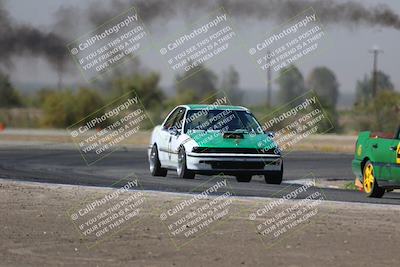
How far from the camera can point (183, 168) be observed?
22438mm

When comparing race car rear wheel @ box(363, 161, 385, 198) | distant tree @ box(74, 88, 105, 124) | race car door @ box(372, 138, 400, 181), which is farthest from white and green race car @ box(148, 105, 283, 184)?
distant tree @ box(74, 88, 105, 124)

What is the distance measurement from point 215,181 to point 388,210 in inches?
277

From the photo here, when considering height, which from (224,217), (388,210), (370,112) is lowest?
(370,112)

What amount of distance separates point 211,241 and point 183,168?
9002mm

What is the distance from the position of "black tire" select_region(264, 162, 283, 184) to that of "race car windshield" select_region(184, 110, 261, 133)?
0.99m

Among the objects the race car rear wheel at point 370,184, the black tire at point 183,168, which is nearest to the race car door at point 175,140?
the black tire at point 183,168

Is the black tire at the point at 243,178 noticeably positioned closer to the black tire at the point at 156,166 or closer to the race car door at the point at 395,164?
the black tire at the point at 156,166

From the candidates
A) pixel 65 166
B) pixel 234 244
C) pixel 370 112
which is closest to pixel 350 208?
pixel 234 244

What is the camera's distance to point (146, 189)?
20.1m

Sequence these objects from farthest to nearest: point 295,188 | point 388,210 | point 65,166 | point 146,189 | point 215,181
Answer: point 65,166, point 215,181, point 295,188, point 146,189, point 388,210

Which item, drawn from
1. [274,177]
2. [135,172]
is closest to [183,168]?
[274,177]

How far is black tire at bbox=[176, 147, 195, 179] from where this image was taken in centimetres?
2230

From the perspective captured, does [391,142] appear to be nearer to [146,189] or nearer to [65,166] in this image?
[146,189]

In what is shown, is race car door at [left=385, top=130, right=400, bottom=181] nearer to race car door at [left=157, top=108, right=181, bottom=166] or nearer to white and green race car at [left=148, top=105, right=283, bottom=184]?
white and green race car at [left=148, top=105, right=283, bottom=184]
